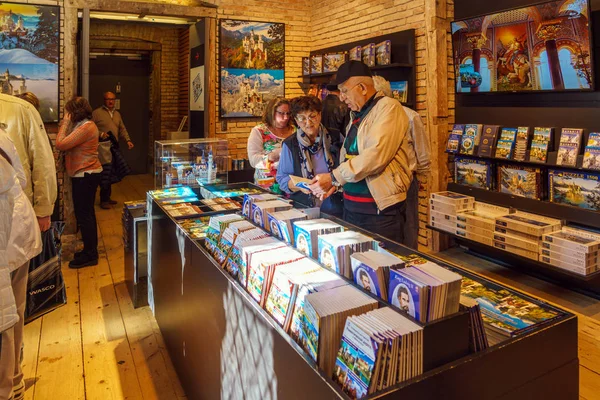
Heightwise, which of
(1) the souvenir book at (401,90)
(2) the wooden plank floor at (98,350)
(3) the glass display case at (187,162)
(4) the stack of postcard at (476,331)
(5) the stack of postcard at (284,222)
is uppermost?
(1) the souvenir book at (401,90)

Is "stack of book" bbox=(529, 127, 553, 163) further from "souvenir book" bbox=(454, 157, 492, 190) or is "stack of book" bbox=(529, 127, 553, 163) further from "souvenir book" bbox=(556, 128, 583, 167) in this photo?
"souvenir book" bbox=(454, 157, 492, 190)

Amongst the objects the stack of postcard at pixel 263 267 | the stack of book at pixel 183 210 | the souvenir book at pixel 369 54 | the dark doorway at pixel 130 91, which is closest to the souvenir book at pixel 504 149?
the souvenir book at pixel 369 54

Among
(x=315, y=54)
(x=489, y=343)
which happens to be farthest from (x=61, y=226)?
(x=315, y=54)

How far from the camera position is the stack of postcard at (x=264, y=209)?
238cm

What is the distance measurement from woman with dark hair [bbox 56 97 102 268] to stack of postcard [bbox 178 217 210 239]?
2495 mm

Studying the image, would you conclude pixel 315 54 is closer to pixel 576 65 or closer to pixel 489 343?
pixel 576 65

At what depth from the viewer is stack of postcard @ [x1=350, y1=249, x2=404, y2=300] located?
150cm

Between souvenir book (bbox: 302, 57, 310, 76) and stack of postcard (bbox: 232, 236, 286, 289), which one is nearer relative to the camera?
stack of postcard (bbox: 232, 236, 286, 289)

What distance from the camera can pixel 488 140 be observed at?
4844 millimetres

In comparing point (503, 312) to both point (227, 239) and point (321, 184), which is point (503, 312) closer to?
point (227, 239)

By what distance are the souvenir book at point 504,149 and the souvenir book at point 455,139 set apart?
0.48m

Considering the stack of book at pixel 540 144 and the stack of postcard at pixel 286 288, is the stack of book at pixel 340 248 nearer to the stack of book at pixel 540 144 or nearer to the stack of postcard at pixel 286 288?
the stack of postcard at pixel 286 288

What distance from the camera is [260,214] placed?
243cm

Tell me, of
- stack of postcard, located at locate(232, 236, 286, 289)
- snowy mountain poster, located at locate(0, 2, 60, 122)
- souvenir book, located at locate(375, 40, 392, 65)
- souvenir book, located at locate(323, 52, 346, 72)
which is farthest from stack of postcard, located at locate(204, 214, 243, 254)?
souvenir book, located at locate(323, 52, 346, 72)
